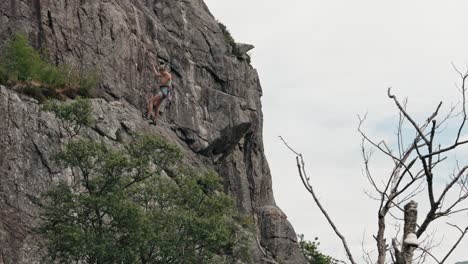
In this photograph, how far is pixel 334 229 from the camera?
890 centimetres

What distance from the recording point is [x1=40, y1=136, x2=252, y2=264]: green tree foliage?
2175 centimetres

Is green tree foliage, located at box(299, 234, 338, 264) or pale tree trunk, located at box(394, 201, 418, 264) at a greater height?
green tree foliage, located at box(299, 234, 338, 264)

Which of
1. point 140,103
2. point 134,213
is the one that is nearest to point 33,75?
point 140,103

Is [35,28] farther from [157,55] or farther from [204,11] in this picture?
[204,11]

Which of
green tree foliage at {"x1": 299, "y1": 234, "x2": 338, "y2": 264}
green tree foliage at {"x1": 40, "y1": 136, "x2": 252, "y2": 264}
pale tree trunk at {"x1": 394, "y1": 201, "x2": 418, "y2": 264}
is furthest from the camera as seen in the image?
green tree foliage at {"x1": 299, "y1": 234, "x2": 338, "y2": 264}

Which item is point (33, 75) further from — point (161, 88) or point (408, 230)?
point (408, 230)

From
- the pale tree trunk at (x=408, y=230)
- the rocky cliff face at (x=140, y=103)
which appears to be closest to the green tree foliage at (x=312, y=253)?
the rocky cliff face at (x=140, y=103)

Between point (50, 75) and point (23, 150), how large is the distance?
229 inches

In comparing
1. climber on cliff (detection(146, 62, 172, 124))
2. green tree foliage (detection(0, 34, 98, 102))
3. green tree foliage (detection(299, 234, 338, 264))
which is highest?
green tree foliage (detection(299, 234, 338, 264))

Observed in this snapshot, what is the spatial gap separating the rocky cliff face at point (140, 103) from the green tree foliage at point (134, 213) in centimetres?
245

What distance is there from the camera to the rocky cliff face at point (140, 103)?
90.1 ft

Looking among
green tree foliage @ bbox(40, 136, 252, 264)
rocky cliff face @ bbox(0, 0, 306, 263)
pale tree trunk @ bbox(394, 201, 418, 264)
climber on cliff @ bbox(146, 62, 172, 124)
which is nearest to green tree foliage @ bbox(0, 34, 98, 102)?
rocky cliff face @ bbox(0, 0, 306, 263)

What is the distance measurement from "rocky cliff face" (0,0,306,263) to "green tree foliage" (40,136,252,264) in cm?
245

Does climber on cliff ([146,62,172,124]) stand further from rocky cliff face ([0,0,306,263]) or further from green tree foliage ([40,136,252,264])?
green tree foliage ([40,136,252,264])
